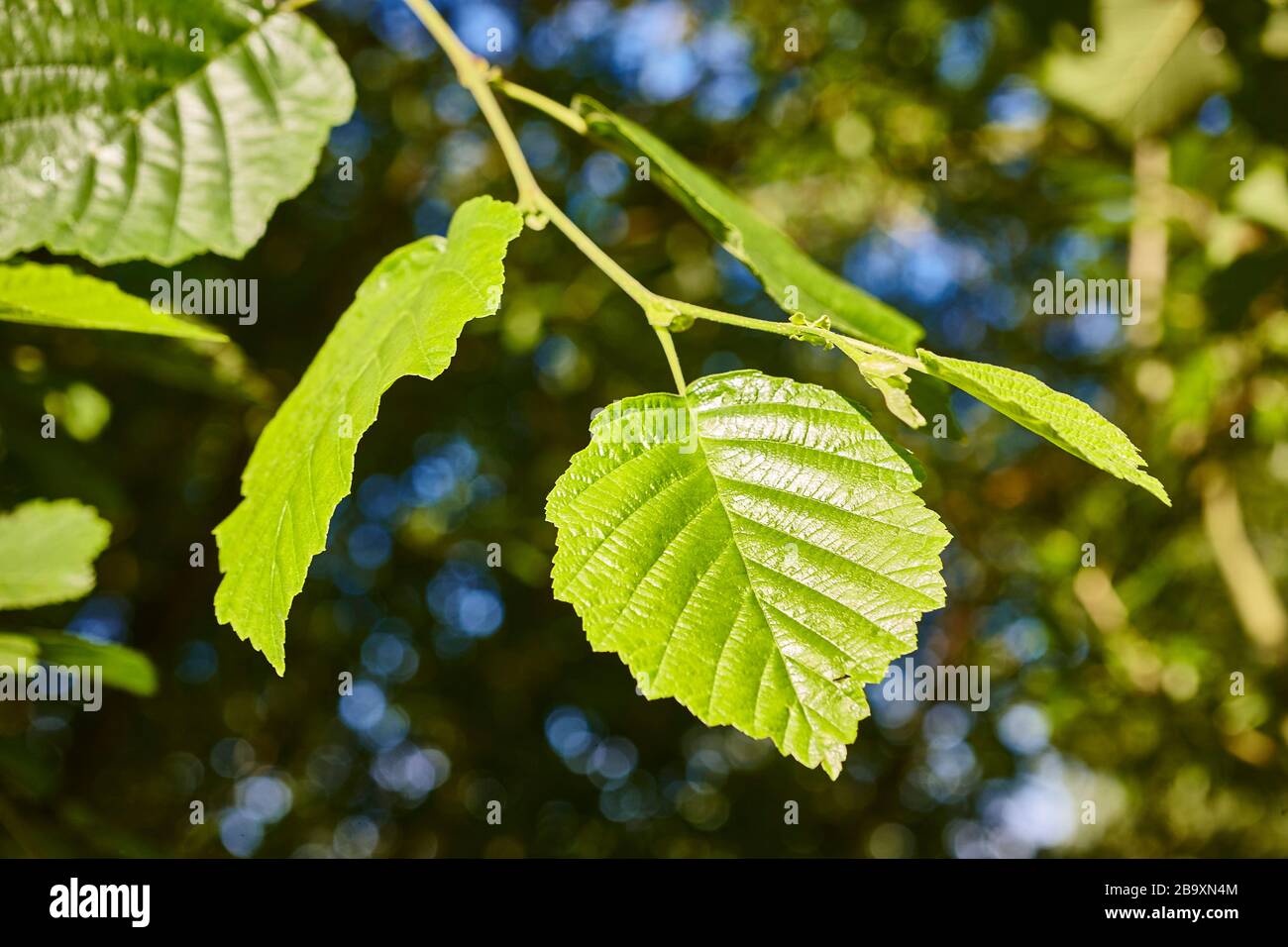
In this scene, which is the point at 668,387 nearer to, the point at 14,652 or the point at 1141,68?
the point at 1141,68

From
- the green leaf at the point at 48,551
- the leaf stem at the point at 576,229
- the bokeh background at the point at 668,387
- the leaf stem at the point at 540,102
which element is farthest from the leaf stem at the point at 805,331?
the bokeh background at the point at 668,387

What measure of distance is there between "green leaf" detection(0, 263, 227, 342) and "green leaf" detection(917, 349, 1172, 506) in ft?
2.22

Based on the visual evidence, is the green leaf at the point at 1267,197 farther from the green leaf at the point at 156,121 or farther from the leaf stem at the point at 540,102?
the green leaf at the point at 156,121

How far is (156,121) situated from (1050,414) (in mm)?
1015

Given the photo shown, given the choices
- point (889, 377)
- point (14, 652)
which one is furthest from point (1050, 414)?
point (14, 652)

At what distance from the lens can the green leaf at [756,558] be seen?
80 centimetres

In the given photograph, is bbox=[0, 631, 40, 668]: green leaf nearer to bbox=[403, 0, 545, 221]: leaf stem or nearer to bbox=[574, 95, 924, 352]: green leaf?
bbox=[403, 0, 545, 221]: leaf stem

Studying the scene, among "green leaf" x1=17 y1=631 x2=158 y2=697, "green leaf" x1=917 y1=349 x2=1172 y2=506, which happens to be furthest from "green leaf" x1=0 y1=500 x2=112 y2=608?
"green leaf" x1=917 y1=349 x2=1172 y2=506

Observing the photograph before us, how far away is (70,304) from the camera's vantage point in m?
0.97

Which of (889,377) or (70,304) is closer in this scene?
(889,377)

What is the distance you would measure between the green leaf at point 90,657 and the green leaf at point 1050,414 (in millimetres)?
1163

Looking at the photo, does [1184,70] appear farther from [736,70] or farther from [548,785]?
[548,785]

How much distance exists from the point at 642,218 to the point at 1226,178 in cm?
198

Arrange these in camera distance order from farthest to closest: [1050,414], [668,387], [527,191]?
[668,387] < [527,191] < [1050,414]
